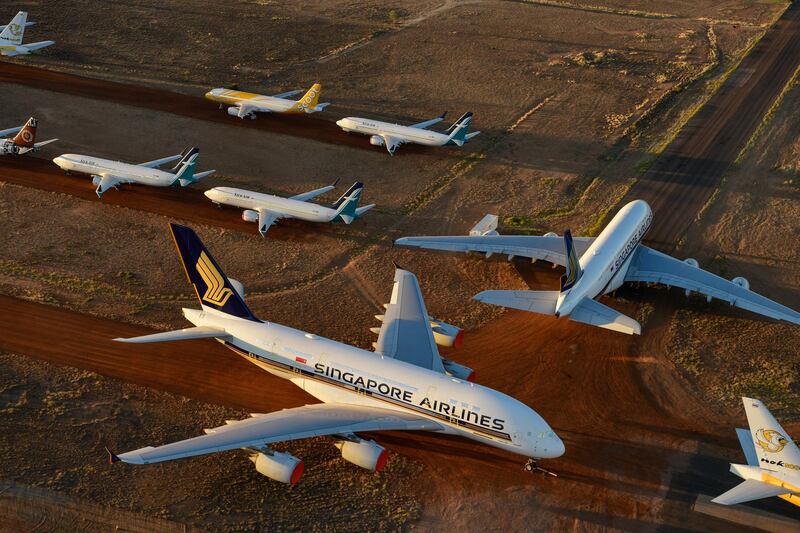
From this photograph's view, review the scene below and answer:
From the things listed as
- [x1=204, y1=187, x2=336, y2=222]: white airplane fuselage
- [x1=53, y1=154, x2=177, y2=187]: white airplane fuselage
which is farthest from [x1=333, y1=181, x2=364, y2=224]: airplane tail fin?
[x1=53, y1=154, x2=177, y2=187]: white airplane fuselage

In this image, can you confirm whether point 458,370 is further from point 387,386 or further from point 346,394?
point 346,394

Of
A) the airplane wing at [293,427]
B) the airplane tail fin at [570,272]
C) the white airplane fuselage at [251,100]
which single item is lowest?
the airplane wing at [293,427]

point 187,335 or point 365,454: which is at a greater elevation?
point 187,335

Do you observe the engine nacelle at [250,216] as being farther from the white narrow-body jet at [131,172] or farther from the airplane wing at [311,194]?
the white narrow-body jet at [131,172]

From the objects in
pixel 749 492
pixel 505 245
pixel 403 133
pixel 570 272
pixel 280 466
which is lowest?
pixel 280 466

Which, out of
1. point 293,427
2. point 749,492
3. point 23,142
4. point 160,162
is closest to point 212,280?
point 293,427

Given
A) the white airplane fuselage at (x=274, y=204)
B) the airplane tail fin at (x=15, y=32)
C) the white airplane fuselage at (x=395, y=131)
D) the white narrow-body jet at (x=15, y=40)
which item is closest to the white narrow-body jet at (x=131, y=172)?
the white airplane fuselage at (x=274, y=204)

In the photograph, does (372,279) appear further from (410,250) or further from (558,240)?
(558,240)
